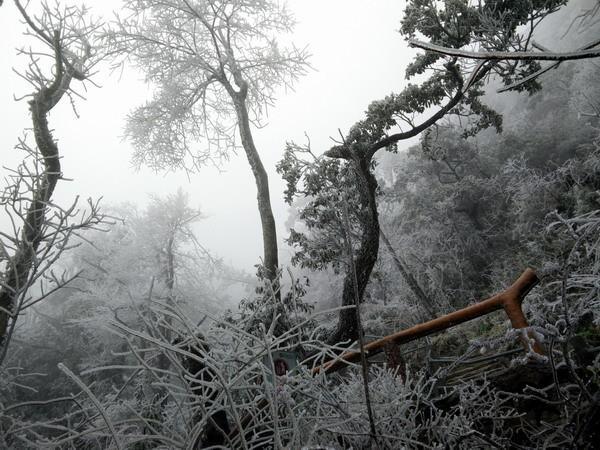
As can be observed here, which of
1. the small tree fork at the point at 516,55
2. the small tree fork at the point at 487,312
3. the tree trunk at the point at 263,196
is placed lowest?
the small tree fork at the point at 487,312

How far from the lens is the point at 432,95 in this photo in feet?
18.5

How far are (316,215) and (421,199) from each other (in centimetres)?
935

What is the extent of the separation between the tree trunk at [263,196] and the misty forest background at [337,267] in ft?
0.16

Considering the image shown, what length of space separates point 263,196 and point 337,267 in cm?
347

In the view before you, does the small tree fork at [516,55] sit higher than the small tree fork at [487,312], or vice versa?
the small tree fork at [516,55]

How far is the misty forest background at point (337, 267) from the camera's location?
44.3 inches

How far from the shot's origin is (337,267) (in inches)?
367

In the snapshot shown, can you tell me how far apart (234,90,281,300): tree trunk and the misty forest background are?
0.16 feet

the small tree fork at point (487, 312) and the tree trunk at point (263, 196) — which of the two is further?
the tree trunk at point (263, 196)

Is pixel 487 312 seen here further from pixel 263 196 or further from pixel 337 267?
pixel 337 267

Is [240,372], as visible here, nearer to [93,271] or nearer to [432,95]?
[432,95]

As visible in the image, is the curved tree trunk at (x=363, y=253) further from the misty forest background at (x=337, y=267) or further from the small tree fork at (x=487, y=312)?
the small tree fork at (x=487, y=312)

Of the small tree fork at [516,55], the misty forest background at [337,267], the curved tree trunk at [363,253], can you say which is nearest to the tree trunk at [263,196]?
the misty forest background at [337,267]

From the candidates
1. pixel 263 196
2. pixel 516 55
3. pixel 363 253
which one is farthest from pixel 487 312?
pixel 263 196
